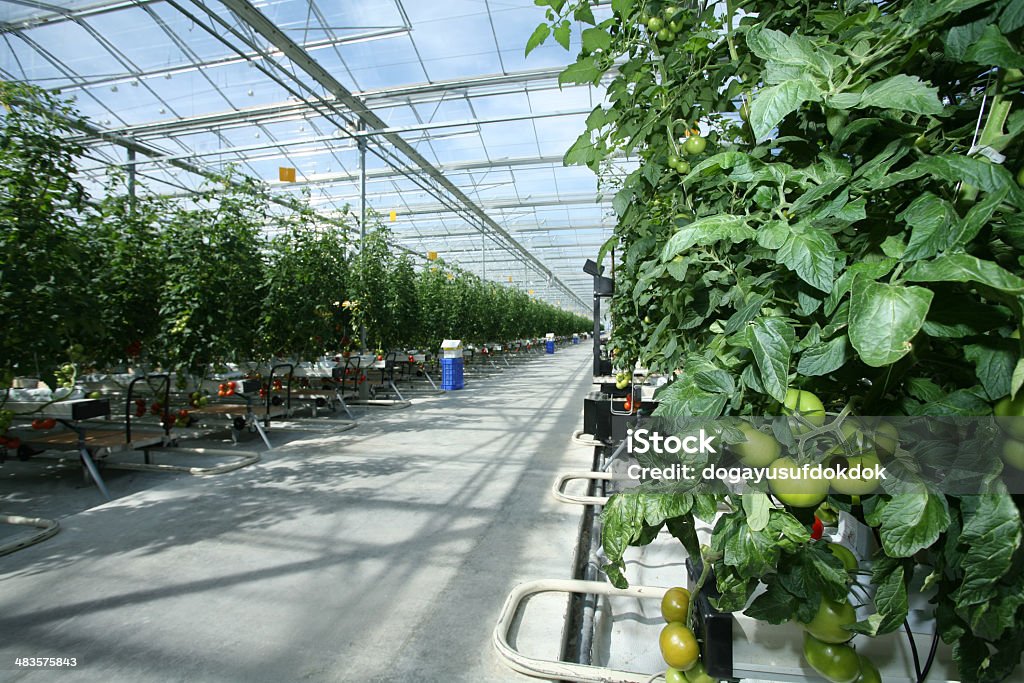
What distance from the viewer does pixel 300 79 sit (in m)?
8.73

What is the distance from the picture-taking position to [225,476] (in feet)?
13.4

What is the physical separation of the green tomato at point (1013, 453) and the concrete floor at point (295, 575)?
170 centimetres

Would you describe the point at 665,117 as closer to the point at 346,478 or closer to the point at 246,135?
the point at 346,478

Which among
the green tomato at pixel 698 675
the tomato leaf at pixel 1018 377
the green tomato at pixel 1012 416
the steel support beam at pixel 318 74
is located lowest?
the green tomato at pixel 698 675

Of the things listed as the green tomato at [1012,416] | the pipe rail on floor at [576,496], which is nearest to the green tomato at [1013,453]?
the green tomato at [1012,416]

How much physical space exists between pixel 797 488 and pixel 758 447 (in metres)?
0.06

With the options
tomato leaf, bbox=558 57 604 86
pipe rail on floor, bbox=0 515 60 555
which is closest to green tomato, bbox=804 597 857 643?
tomato leaf, bbox=558 57 604 86

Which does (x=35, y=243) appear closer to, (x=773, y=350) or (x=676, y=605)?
(x=676, y=605)

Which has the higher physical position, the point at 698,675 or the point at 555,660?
the point at 698,675

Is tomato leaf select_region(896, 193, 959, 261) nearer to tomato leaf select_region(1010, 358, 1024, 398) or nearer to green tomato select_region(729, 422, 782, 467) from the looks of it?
tomato leaf select_region(1010, 358, 1024, 398)

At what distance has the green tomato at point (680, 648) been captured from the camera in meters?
0.90

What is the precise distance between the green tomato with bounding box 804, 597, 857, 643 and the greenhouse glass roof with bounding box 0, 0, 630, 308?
5604 mm

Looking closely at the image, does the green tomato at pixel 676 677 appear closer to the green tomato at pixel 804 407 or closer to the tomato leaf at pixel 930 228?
the green tomato at pixel 804 407

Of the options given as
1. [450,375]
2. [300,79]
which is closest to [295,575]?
[450,375]
